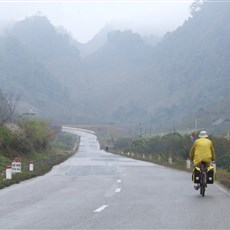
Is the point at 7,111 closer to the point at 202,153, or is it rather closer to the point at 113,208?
the point at 202,153

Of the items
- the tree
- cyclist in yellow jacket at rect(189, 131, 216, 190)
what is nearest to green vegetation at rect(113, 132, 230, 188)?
cyclist in yellow jacket at rect(189, 131, 216, 190)

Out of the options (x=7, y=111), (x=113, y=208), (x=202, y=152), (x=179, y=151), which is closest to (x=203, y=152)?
(x=202, y=152)

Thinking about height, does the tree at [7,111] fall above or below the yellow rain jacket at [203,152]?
above

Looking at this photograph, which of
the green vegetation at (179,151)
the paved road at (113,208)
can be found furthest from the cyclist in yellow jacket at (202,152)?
the green vegetation at (179,151)

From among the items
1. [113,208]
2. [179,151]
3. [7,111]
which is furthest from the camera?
[7,111]

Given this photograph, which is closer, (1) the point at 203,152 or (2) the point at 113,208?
(2) the point at 113,208

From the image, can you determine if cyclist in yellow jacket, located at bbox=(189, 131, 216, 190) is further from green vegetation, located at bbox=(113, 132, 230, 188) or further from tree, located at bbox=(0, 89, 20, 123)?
tree, located at bbox=(0, 89, 20, 123)

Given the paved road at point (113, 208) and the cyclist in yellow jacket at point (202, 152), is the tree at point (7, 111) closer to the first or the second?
the paved road at point (113, 208)

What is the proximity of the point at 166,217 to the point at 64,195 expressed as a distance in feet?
19.8

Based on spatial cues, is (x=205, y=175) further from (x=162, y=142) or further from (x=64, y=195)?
(x=162, y=142)

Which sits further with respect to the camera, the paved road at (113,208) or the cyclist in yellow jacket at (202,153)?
the cyclist in yellow jacket at (202,153)

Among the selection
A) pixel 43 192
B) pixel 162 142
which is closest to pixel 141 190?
pixel 43 192

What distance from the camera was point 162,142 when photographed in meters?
78.5

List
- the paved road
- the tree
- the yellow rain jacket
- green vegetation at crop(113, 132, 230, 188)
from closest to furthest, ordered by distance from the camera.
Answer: the paved road → the yellow rain jacket → green vegetation at crop(113, 132, 230, 188) → the tree
